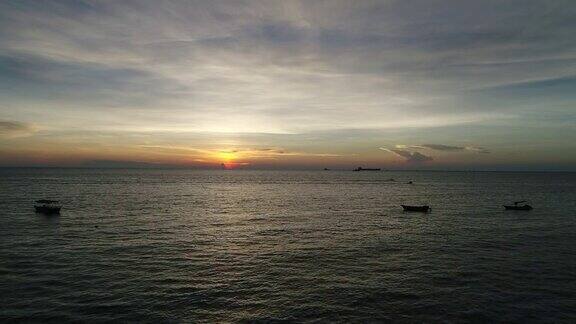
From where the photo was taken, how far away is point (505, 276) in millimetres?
37281

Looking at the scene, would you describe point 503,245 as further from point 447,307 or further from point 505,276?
point 447,307

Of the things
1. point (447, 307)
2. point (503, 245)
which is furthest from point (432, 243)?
point (447, 307)

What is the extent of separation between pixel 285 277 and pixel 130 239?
1064 inches

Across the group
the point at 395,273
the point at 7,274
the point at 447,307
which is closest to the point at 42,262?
the point at 7,274

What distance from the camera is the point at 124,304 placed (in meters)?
29.5

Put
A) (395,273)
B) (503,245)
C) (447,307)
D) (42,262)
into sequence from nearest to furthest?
(447,307) → (395,273) → (42,262) → (503,245)

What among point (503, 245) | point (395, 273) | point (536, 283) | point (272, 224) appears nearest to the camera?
point (536, 283)

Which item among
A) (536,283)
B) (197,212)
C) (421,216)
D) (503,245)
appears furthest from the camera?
(197,212)

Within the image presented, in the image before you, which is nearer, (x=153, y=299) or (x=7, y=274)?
(x=153, y=299)

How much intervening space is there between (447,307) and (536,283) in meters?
12.0

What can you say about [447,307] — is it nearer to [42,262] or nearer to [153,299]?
[153,299]

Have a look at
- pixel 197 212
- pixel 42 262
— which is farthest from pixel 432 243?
pixel 197 212

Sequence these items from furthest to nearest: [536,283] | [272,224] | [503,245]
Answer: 1. [272,224]
2. [503,245]
3. [536,283]

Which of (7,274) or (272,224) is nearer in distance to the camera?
(7,274)
